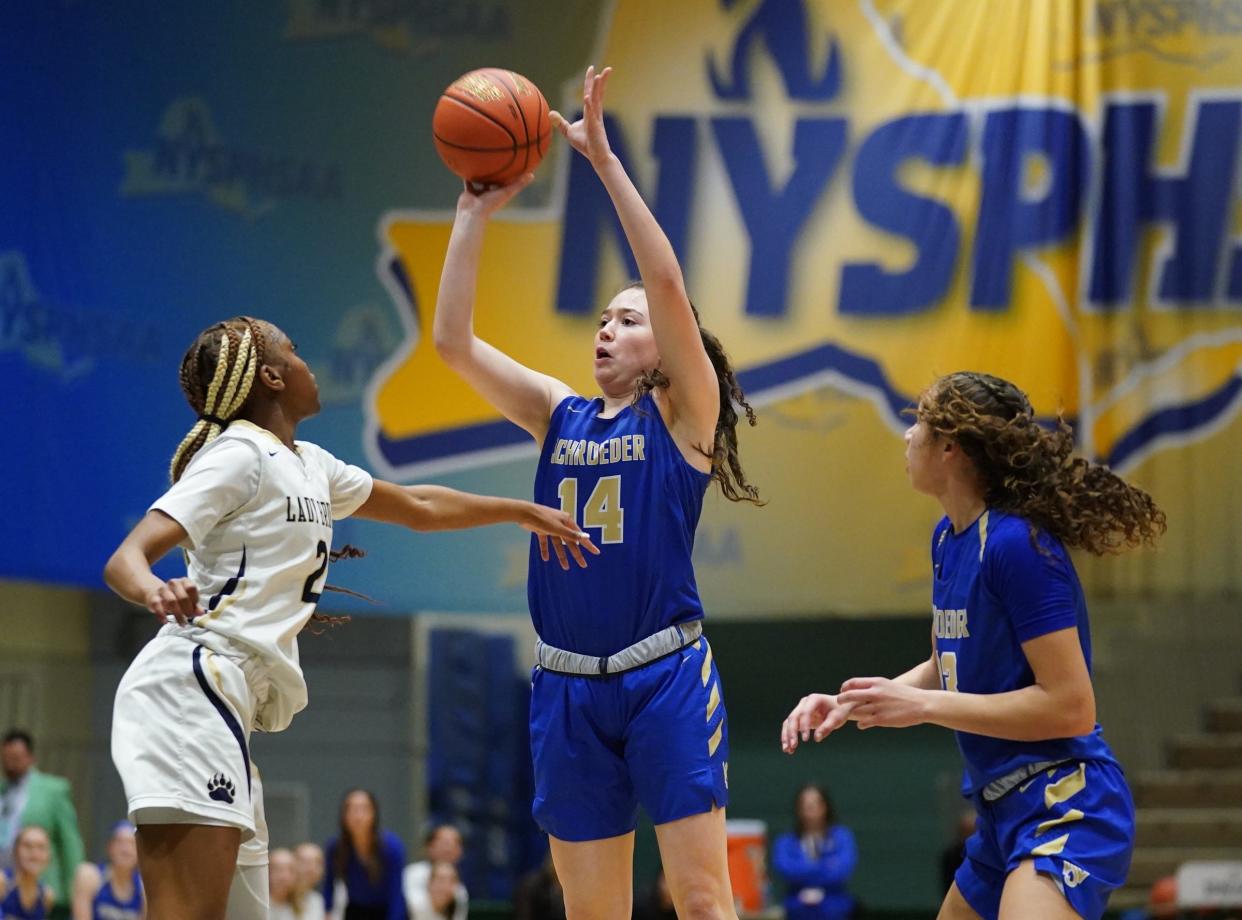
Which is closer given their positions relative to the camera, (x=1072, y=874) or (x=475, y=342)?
(x=1072, y=874)

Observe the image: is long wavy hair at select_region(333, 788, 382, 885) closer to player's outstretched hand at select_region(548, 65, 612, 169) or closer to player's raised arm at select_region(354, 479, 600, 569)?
player's raised arm at select_region(354, 479, 600, 569)

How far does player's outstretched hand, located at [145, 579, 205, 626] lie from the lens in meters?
2.96

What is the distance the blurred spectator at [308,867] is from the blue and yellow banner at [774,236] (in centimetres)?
154

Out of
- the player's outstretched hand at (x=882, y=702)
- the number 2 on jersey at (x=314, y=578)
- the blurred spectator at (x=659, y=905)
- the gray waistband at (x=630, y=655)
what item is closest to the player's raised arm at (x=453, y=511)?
the gray waistband at (x=630, y=655)

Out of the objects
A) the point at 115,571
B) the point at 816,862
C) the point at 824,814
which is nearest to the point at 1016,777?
the point at 115,571

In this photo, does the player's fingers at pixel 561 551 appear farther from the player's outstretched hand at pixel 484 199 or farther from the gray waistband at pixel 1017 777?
the gray waistband at pixel 1017 777

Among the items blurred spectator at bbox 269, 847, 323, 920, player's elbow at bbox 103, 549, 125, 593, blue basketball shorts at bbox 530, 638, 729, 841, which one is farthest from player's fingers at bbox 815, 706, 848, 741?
blurred spectator at bbox 269, 847, 323, 920

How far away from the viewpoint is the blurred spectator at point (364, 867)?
8.85 metres

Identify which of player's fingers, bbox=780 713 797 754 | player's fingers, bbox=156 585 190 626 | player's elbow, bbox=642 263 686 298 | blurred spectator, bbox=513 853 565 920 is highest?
player's elbow, bbox=642 263 686 298

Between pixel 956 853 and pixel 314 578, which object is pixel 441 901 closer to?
pixel 956 853

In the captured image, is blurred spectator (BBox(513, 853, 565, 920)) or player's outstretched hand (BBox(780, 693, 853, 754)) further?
blurred spectator (BBox(513, 853, 565, 920))

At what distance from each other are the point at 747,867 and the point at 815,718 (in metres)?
7.32

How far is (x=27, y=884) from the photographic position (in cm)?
825

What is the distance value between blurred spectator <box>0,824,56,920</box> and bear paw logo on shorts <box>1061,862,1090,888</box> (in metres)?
6.47
